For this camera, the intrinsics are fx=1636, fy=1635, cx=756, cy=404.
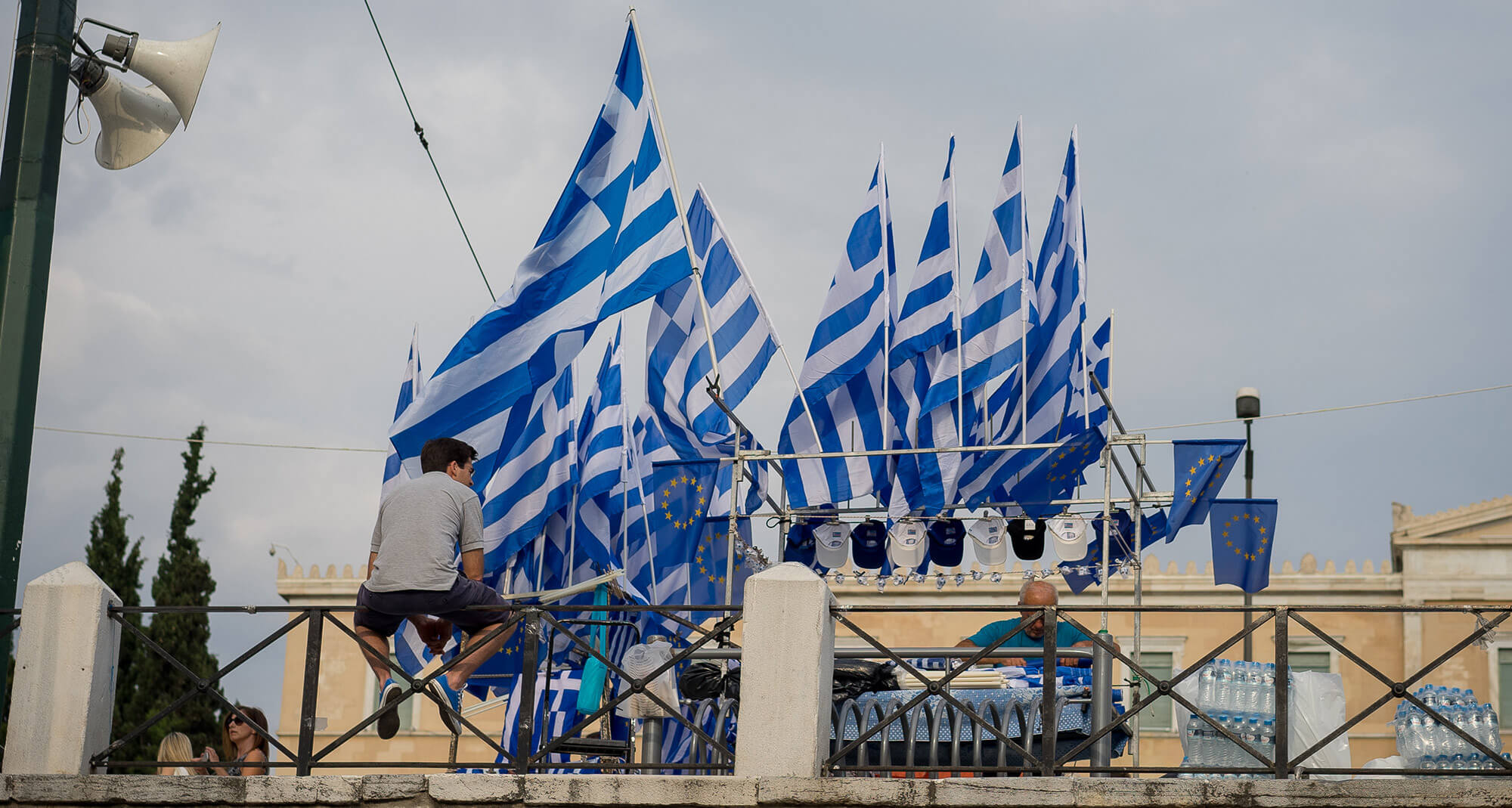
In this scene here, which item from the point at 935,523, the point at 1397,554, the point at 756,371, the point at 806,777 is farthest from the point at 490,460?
the point at 1397,554

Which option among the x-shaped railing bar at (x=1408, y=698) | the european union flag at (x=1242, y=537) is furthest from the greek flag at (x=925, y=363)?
the x-shaped railing bar at (x=1408, y=698)

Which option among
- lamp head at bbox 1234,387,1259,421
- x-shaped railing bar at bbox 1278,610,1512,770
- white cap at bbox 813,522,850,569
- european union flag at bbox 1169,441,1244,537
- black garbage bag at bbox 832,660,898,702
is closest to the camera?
x-shaped railing bar at bbox 1278,610,1512,770

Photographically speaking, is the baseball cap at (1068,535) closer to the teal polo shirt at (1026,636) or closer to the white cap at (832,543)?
the teal polo shirt at (1026,636)

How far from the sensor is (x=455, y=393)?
1130cm

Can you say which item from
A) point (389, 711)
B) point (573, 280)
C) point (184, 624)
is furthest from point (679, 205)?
point (184, 624)

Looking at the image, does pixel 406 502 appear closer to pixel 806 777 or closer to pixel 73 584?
pixel 73 584

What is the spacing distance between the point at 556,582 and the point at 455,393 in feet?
9.19

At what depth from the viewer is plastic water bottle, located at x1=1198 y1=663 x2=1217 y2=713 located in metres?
8.81

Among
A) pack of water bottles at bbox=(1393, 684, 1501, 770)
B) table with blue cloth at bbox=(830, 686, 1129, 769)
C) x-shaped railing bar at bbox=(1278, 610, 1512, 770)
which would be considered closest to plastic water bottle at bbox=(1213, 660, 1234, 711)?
table with blue cloth at bbox=(830, 686, 1129, 769)

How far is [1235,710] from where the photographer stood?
8.73 m

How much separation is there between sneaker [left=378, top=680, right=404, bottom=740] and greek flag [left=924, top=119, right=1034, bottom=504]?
5.88 metres

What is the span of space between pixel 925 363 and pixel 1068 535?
1.93 meters

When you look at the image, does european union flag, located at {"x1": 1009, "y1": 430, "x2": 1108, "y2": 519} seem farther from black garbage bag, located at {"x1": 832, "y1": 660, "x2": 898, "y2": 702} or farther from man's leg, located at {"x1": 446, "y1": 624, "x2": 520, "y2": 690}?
man's leg, located at {"x1": 446, "y1": 624, "x2": 520, "y2": 690}

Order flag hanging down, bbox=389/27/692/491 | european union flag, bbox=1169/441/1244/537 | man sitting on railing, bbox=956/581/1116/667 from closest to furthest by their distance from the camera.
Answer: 1. man sitting on railing, bbox=956/581/1116/667
2. flag hanging down, bbox=389/27/692/491
3. european union flag, bbox=1169/441/1244/537
